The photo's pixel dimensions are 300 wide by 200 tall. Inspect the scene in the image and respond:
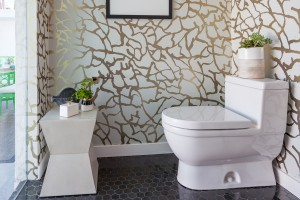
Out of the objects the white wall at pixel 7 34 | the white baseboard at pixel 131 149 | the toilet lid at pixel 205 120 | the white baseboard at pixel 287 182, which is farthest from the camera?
the white baseboard at pixel 131 149

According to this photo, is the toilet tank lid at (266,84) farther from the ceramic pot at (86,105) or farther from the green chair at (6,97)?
the green chair at (6,97)

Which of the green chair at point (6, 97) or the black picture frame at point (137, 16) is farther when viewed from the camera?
the black picture frame at point (137, 16)

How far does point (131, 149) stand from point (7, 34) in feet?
4.38

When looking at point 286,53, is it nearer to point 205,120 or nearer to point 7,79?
point 205,120

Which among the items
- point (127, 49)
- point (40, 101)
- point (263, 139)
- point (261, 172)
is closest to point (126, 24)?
point (127, 49)

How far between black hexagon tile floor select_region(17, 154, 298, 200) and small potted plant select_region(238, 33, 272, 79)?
0.78 metres

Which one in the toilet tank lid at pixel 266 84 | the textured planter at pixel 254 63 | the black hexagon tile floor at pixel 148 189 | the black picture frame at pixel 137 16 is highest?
the black picture frame at pixel 137 16

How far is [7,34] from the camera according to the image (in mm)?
1572

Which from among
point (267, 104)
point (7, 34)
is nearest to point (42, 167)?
point (7, 34)

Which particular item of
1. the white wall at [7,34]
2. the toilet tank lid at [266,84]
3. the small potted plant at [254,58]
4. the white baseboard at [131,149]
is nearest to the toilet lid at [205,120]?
the toilet tank lid at [266,84]

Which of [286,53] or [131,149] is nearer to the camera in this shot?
[286,53]

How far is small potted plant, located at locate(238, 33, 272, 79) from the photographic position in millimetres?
1900

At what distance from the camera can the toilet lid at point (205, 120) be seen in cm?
164

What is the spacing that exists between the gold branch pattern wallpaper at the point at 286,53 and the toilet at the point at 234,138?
0.06 metres
